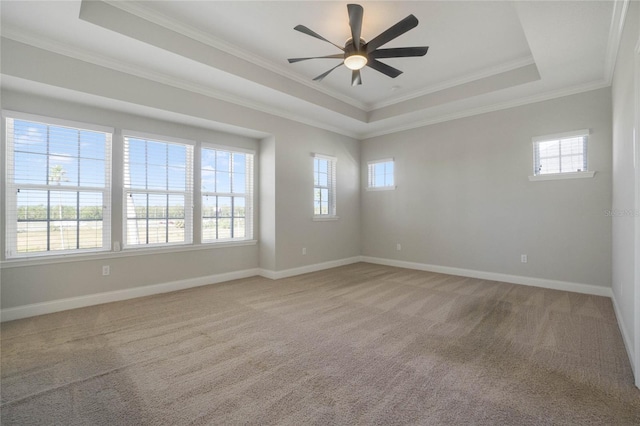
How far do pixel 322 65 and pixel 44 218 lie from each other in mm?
4007

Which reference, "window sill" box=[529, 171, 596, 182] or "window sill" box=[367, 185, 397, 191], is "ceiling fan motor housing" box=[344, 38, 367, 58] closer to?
"window sill" box=[529, 171, 596, 182]

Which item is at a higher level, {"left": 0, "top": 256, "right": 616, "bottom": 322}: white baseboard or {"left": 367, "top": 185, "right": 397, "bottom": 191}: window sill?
{"left": 367, "top": 185, "right": 397, "bottom": 191}: window sill

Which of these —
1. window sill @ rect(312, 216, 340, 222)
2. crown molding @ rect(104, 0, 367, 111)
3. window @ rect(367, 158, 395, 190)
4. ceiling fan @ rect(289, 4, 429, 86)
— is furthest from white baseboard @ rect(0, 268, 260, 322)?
ceiling fan @ rect(289, 4, 429, 86)

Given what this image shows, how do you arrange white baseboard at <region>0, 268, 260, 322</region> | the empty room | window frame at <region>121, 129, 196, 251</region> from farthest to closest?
1. window frame at <region>121, 129, 196, 251</region>
2. white baseboard at <region>0, 268, 260, 322</region>
3. the empty room

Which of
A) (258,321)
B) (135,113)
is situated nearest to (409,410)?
(258,321)

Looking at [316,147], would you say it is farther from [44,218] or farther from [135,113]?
[44,218]

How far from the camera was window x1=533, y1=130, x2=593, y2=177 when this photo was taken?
4062mm

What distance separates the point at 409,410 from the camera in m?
1.73

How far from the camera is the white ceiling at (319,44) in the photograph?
9.03ft

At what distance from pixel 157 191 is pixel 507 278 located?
5.60 metres

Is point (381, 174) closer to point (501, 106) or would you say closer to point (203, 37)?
point (501, 106)

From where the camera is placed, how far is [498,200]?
4.76m

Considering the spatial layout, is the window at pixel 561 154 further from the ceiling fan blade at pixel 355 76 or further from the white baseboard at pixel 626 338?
the ceiling fan blade at pixel 355 76

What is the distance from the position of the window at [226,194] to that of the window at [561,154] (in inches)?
186
